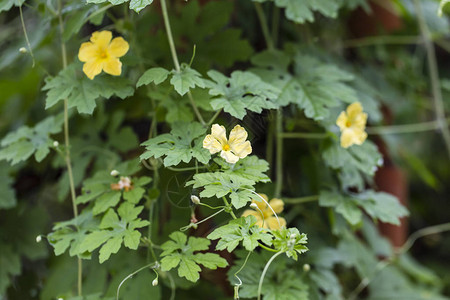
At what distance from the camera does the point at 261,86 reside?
3.09 feet

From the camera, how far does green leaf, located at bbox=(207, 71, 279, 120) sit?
2.85 ft

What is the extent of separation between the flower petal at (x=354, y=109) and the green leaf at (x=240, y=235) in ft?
1.43

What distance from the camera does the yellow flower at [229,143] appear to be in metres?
0.79

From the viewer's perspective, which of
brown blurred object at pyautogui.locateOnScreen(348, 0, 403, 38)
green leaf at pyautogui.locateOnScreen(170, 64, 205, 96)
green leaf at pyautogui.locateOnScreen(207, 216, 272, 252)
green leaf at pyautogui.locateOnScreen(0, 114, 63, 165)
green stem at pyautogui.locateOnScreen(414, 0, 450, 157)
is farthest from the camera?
brown blurred object at pyautogui.locateOnScreen(348, 0, 403, 38)

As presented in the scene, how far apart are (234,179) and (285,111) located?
410 millimetres

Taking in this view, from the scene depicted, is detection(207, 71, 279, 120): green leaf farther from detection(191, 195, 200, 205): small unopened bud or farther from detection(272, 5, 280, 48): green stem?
detection(272, 5, 280, 48): green stem

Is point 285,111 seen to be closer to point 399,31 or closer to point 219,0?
point 219,0

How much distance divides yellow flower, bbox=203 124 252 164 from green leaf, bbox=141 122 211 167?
0.08ft

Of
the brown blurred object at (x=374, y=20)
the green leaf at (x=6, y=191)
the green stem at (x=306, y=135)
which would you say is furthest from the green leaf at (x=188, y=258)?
the brown blurred object at (x=374, y=20)

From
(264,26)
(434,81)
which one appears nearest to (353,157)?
(264,26)

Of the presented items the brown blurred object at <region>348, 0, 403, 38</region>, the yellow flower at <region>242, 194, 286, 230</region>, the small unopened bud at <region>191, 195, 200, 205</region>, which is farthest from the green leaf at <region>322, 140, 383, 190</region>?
the brown blurred object at <region>348, 0, 403, 38</region>

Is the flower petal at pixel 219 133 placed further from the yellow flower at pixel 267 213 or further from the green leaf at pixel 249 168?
the yellow flower at pixel 267 213

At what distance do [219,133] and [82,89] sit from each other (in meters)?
0.33

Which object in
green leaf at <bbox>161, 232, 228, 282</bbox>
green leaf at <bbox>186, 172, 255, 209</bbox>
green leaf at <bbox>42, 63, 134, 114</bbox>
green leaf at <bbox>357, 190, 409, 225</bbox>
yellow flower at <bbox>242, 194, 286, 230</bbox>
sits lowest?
green leaf at <bbox>357, 190, 409, 225</bbox>
